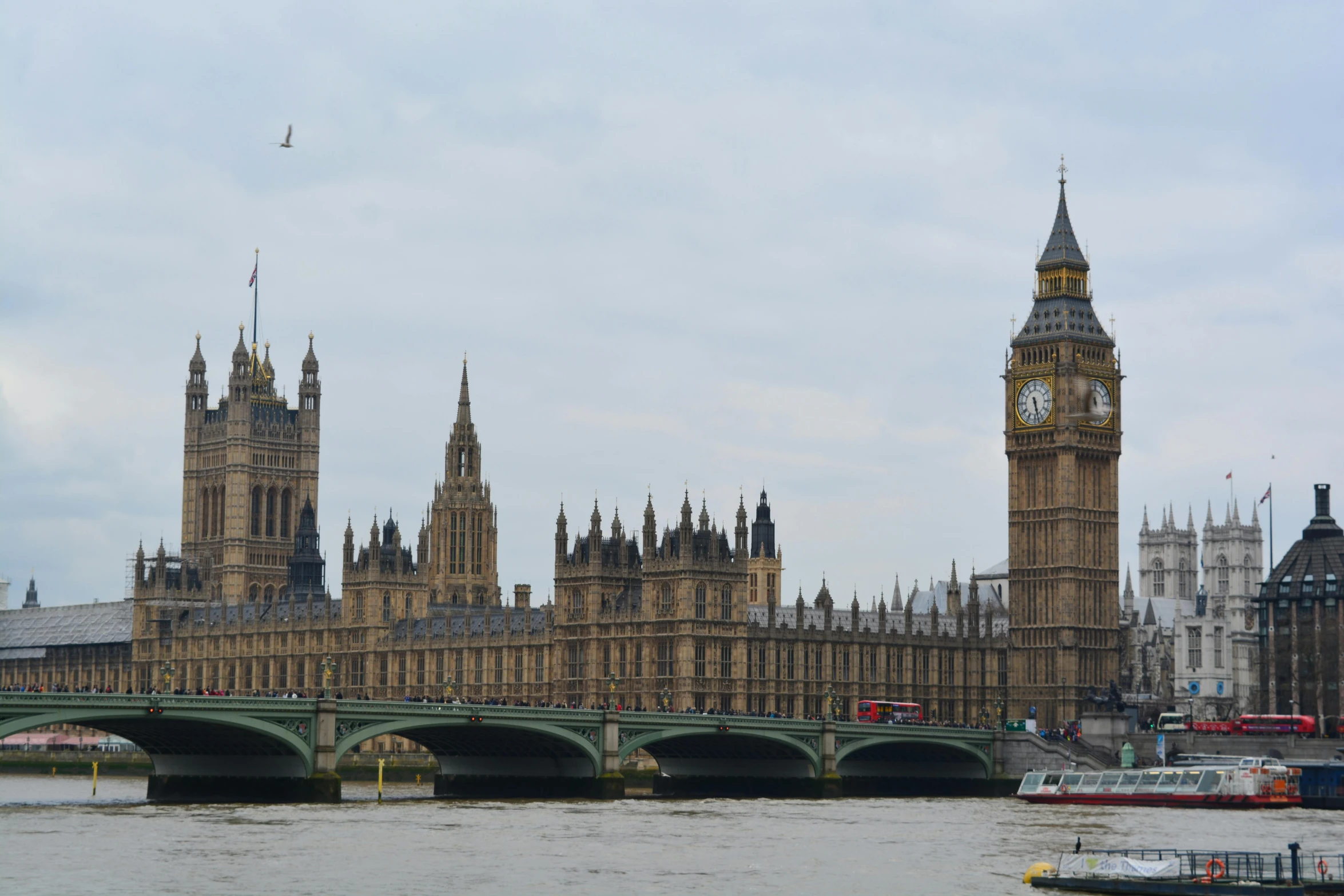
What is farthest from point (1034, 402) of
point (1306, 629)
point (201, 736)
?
point (201, 736)

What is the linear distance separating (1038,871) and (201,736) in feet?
148

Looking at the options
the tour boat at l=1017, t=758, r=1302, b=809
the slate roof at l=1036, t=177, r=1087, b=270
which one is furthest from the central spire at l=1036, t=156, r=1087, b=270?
the tour boat at l=1017, t=758, r=1302, b=809

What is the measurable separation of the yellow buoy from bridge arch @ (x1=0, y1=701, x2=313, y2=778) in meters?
37.3

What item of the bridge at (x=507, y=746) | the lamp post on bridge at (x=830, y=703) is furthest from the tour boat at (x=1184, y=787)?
the lamp post on bridge at (x=830, y=703)

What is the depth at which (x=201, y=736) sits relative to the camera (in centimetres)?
9981

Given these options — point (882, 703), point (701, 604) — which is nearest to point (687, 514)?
point (701, 604)

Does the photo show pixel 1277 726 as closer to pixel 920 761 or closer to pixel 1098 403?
pixel 920 761

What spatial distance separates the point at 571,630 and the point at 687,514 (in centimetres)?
1410

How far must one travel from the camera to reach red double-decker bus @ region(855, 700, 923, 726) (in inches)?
5344

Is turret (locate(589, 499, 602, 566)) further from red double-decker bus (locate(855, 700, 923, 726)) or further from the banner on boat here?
the banner on boat

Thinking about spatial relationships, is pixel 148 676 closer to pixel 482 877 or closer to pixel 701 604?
pixel 701 604

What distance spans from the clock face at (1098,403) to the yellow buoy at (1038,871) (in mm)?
81717

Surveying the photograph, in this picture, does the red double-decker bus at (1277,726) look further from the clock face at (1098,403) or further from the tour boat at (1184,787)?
the clock face at (1098,403)

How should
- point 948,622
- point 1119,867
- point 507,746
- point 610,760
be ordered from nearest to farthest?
point 1119,867 → point 610,760 → point 507,746 → point 948,622
